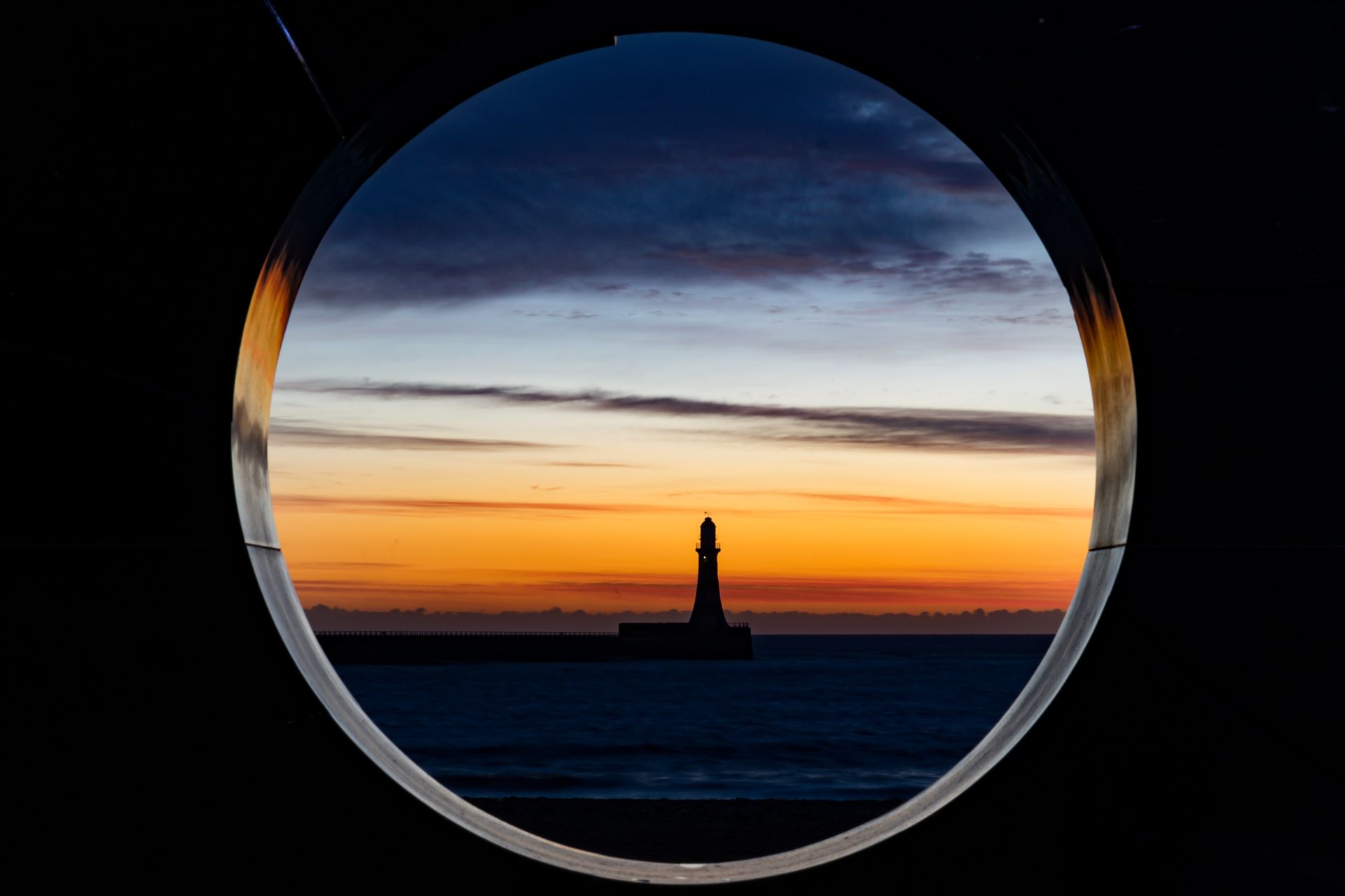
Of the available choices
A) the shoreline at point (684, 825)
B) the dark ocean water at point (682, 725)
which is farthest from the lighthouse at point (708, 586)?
the shoreline at point (684, 825)

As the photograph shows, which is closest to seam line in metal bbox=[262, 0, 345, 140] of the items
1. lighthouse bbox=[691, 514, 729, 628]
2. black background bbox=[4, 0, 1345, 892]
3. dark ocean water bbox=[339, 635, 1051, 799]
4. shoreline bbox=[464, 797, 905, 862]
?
black background bbox=[4, 0, 1345, 892]

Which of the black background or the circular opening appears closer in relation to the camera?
the black background

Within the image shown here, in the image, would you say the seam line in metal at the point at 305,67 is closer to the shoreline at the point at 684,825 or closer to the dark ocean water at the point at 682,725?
the shoreline at the point at 684,825

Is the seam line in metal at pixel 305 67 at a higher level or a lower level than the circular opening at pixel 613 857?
higher

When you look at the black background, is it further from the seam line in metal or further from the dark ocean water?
the dark ocean water

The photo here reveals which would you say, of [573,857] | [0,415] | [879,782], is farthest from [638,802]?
[879,782]

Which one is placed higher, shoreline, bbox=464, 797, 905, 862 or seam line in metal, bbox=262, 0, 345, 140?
seam line in metal, bbox=262, 0, 345, 140

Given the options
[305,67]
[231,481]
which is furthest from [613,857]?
[305,67]
